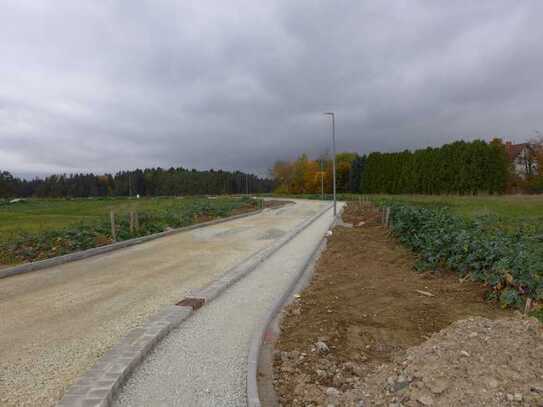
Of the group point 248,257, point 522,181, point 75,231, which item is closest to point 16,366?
point 248,257

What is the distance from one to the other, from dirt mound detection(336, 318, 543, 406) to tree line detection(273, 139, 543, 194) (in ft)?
151

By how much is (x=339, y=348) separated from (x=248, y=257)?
586cm

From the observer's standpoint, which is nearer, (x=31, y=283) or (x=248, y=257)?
(x=31, y=283)

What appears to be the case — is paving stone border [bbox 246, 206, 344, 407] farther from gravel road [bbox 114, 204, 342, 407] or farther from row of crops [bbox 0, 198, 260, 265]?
row of crops [bbox 0, 198, 260, 265]

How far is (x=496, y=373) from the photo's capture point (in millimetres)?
2914

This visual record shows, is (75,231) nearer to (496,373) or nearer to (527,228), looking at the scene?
(496,373)

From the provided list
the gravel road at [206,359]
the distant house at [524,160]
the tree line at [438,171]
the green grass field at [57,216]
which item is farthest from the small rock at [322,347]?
the distant house at [524,160]

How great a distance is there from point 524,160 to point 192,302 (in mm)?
66355

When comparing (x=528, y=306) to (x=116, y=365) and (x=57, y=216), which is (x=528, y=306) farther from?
(x=57, y=216)

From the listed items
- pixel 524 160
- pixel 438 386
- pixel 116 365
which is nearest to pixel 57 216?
pixel 116 365

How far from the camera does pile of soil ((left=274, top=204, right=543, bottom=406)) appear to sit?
2.85m

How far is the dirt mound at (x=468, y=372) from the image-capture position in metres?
2.71

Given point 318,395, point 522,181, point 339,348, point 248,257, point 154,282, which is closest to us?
point 318,395

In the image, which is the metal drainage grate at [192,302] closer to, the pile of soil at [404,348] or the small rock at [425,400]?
the pile of soil at [404,348]
